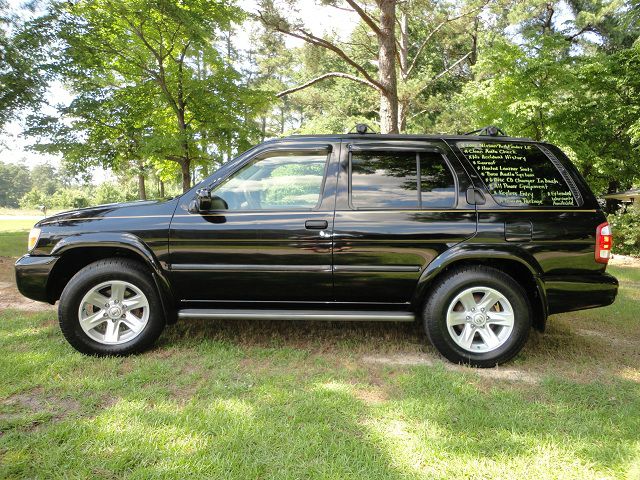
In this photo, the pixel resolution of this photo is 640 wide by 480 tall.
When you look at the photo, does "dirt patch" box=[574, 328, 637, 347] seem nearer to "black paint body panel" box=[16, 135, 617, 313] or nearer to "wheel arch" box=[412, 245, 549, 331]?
"black paint body panel" box=[16, 135, 617, 313]

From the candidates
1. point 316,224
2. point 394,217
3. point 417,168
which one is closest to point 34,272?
point 316,224

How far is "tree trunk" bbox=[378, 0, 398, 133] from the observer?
885cm

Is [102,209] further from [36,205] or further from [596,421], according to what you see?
[36,205]

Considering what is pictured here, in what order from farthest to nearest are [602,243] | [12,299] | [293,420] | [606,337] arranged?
[12,299] < [606,337] < [602,243] < [293,420]

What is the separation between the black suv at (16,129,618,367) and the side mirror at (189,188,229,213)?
0.04 feet

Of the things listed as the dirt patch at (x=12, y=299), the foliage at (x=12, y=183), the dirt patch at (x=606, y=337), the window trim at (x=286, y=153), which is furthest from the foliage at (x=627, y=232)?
the foliage at (x=12, y=183)

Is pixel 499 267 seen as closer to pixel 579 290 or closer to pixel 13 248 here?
pixel 579 290

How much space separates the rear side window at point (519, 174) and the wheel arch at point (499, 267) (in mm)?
441

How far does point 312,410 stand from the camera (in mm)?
2490

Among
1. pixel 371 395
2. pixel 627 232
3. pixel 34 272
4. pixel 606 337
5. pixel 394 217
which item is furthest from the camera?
pixel 627 232

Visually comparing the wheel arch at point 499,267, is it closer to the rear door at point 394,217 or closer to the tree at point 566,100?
the rear door at point 394,217

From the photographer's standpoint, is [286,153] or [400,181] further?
[286,153]

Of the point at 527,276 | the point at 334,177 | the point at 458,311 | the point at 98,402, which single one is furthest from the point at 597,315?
the point at 98,402

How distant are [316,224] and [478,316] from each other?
1560 millimetres
